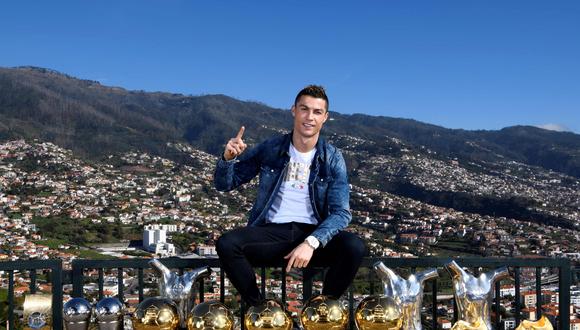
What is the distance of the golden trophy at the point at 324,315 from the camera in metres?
2.86

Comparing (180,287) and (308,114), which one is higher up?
(308,114)

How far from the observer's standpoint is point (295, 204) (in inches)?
143

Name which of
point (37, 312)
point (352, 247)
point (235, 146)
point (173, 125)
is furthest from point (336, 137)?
point (37, 312)

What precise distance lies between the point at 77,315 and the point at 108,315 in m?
0.15

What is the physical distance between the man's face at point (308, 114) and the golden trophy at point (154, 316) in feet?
4.19

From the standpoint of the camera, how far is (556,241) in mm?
35562

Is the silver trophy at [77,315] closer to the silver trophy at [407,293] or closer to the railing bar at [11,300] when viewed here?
the railing bar at [11,300]

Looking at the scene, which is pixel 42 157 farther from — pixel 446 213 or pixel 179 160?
pixel 446 213

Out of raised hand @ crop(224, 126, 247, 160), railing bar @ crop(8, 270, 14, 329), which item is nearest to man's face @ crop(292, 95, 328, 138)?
raised hand @ crop(224, 126, 247, 160)

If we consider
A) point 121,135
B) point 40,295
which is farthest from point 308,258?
point 121,135

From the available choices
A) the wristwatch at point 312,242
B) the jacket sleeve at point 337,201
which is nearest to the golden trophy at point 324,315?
the wristwatch at point 312,242

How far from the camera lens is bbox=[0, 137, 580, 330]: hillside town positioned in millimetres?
30469

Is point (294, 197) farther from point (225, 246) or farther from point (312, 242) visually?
point (225, 246)

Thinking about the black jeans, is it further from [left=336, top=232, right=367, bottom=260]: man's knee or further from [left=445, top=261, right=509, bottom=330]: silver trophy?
[left=445, top=261, right=509, bottom=330]: silver trophy
